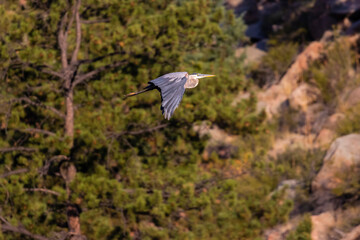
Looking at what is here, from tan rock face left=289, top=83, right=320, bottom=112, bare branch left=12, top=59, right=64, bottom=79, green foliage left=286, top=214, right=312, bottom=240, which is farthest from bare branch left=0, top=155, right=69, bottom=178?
tan rock face left=289, top=83, right=320, bottom=112

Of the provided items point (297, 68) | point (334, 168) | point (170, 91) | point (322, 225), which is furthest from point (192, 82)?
point (297, 68)

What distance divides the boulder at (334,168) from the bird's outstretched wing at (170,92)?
619 centimetres

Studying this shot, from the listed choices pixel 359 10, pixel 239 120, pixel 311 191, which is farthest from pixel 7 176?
pixel 359 10

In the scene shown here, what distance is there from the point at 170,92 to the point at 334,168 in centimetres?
713

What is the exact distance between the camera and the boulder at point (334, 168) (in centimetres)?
1007

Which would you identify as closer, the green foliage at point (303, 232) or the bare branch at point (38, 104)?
the bare branch at point (38, 104)

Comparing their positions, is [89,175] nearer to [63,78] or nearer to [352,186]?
[63,78]

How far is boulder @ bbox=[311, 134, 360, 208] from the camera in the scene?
10.1m

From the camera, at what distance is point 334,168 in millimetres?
10398

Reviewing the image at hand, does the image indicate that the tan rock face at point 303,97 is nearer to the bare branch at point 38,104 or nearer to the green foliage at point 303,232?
the green foliage at point 303,232

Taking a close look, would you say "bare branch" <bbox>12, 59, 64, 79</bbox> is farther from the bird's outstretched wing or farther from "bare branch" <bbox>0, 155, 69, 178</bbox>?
the bird's outstretched wing

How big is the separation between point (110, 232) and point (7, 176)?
5.38ft

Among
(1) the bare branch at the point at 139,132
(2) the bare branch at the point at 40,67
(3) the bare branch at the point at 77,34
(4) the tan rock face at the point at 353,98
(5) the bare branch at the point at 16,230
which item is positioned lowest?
(5) the bare branch at the point at 16,230

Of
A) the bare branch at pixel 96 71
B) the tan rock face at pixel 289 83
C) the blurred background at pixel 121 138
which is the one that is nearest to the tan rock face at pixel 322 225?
the blurred background at pixel 121 138
